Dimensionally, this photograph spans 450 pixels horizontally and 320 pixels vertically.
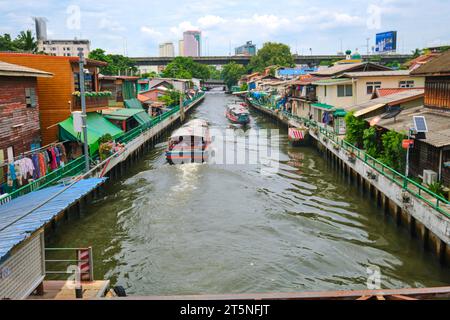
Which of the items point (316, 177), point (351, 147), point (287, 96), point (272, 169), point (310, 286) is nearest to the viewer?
point (310, 286)

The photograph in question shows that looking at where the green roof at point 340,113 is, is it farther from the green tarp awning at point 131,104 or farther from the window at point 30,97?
the window at point 30,97

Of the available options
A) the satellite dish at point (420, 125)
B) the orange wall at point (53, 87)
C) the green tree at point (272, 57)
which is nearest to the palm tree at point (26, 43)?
the orange wall at point (53, 87)

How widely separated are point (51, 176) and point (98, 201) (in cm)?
482

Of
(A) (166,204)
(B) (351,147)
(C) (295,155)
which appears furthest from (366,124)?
(A) (166,204)

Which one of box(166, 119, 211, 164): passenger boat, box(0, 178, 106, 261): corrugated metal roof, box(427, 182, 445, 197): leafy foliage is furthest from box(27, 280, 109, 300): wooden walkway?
box(166, 119, 211, 164): passenger boat

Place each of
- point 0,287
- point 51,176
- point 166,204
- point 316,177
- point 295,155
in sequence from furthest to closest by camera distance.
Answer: point 295,155 < point 316,177 < point 166,204 < point 51,176 < point 0,287

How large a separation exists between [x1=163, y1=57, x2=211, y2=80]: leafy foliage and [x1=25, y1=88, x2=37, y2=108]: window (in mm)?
92910

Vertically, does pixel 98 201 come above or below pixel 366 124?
below

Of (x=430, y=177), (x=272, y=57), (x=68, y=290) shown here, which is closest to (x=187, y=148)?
(x=430, y=177)

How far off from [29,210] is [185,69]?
12989 cm

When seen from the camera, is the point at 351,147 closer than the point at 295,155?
Yes

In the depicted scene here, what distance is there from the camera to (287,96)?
208 ft
